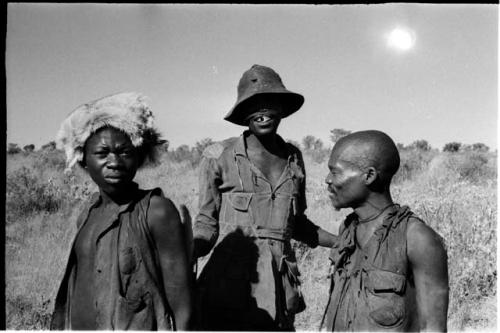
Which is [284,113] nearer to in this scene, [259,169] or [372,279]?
[259,169]

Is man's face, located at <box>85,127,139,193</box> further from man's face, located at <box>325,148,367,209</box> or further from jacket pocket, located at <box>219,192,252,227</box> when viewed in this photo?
jacket pocket, located at <box>219,192,252,227</box>

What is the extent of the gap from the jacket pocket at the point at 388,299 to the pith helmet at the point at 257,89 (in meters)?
1.83

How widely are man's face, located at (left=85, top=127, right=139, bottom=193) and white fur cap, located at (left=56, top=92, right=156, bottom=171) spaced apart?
0.03 m

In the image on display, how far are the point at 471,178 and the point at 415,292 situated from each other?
1265 cm

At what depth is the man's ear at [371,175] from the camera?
2.94 meters

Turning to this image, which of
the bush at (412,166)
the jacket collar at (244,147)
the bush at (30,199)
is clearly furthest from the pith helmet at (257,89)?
the bush at (412,166)

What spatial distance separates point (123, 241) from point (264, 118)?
5.64ft

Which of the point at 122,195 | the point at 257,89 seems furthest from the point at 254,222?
the point at 122,195

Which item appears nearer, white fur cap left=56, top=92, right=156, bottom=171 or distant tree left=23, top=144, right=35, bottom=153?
white fur cap left=56, top=92, right=156, bottom=171

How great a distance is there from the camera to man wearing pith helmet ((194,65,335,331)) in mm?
3992

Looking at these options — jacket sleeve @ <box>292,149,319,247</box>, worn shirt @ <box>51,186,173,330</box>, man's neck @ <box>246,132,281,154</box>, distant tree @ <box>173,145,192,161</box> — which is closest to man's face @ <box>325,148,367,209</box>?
worn shirt @ <box>51,186,173,330</box>

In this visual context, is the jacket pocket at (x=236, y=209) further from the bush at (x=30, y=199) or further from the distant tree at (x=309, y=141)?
the distant tree at (x=309, y=141)

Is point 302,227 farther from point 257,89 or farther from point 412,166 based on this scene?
point 412,166

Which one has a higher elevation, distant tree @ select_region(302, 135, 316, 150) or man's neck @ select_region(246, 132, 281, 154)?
distant tree @ select_region(302, 135, 316, 150)
